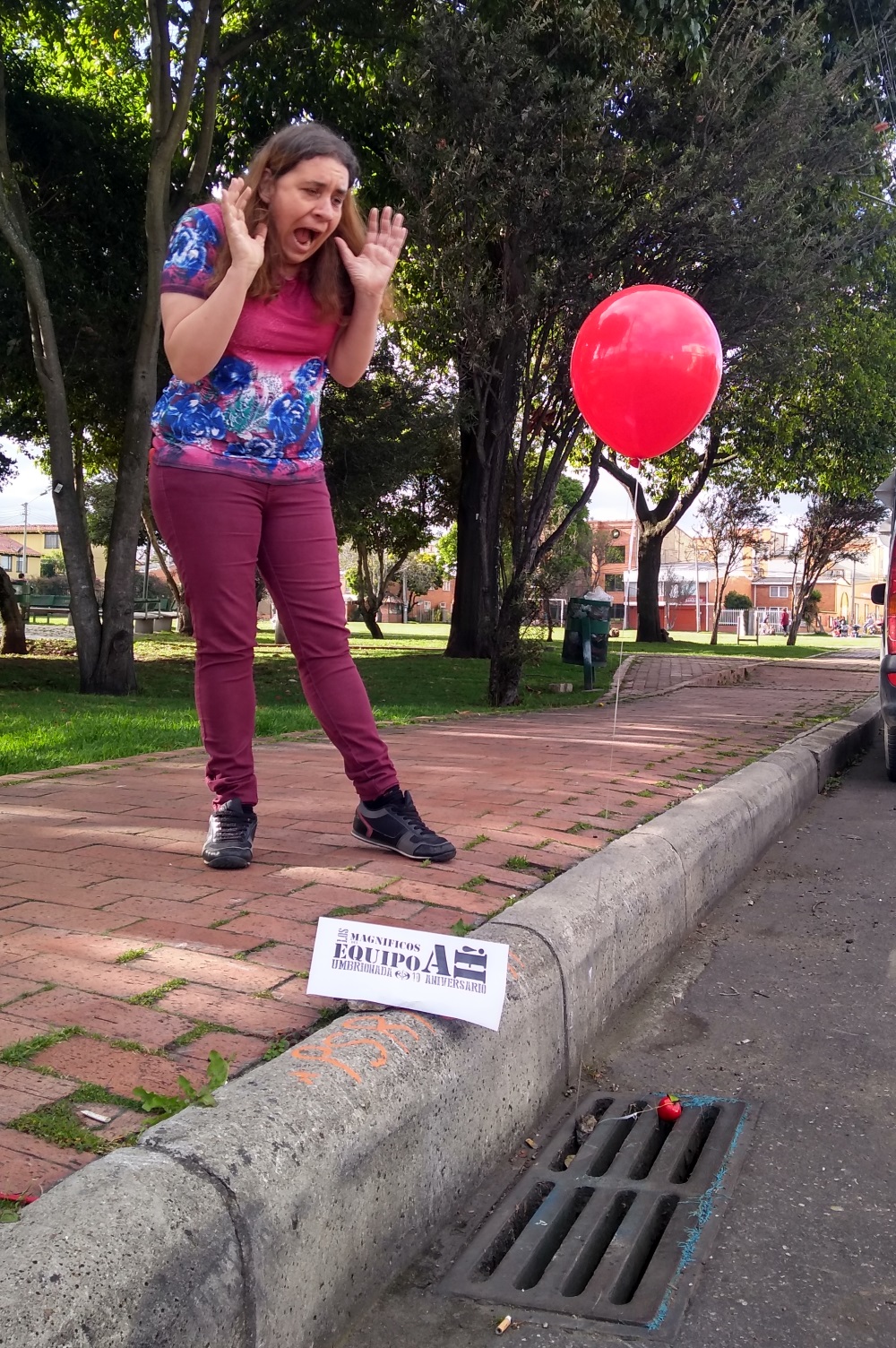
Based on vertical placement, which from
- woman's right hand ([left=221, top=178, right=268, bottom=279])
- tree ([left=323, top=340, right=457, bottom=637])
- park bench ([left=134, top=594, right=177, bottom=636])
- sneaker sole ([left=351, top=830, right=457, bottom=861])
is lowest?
sneaker sole ([left=351, top=830, right=457, bottom=861])

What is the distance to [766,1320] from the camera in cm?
175

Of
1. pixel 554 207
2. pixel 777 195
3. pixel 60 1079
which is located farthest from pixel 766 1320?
pixel 777 195

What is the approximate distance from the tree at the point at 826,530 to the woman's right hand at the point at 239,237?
31.5m

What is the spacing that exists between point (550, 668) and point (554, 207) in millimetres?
8073

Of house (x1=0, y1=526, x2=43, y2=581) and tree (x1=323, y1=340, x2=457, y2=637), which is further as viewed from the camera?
house (x1=0, y1=526, x2=43, y2=581)

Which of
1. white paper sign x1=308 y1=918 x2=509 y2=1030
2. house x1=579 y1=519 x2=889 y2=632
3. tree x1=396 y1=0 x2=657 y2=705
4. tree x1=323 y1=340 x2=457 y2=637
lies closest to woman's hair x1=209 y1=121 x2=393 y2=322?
white paper sign x1=308 y1=918 x2=509 y2=1030

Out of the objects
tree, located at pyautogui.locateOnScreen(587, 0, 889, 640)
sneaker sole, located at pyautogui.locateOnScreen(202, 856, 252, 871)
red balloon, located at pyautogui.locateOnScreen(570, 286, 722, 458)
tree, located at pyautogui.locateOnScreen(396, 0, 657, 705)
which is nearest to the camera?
sneaker sole, located at pyautogui.locateOnScreen(202, 856, 252, 871)

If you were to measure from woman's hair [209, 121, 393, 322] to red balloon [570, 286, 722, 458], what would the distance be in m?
1.53

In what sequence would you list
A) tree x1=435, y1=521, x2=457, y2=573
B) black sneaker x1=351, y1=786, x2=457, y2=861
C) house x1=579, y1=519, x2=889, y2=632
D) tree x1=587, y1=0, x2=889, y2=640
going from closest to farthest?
black sneaker x1=351, y1=786, x2=457, y2=861, tree x1=587, y1=0, x2=889, y2=640, tree x1=435, y1=521, x2=457, y2=573, house x1=579, y1=519, x2=889, y2=632

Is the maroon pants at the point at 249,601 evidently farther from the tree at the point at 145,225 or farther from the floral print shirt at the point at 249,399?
the tree at the point at 145,225

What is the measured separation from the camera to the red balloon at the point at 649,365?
13.9 feet

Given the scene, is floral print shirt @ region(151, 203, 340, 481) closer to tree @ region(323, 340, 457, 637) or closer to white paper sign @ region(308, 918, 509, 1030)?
white paper sign @ region(308, 918, 509, 1030)

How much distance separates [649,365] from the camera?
4262mm

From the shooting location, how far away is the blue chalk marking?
70.9 inches
